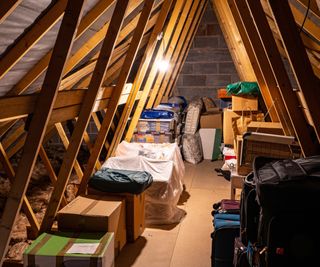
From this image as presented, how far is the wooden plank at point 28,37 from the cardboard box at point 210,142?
5.25 m

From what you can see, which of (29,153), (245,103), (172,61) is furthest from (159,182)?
(172,61)

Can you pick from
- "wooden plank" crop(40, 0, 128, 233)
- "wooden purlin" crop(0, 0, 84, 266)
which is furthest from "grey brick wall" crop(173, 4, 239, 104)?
"wooden purlin" crop(0, 0, 84, 266)

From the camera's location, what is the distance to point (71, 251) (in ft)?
8.16

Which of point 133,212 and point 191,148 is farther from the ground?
point 191,148

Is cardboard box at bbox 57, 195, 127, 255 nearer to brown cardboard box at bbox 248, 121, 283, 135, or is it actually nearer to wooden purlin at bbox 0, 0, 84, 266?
wooden purlin at bbox 0, 0, 84, 266

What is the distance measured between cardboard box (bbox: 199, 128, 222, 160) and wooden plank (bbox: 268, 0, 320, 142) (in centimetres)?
475

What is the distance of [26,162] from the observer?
2.22m

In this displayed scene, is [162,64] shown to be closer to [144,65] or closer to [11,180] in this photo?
[144,65]

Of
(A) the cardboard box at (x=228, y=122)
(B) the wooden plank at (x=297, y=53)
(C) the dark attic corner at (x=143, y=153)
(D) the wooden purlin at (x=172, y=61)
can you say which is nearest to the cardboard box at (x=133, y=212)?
(C) the dark attic corner at (x=143, y=153)

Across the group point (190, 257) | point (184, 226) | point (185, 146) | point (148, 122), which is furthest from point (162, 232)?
point (185, 146)

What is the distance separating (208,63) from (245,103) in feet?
12.3

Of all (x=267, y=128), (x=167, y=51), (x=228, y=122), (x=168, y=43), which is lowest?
(x=267, y=128)

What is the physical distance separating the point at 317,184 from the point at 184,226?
8.44ft

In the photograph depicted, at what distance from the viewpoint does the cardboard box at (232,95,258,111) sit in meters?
4.37
